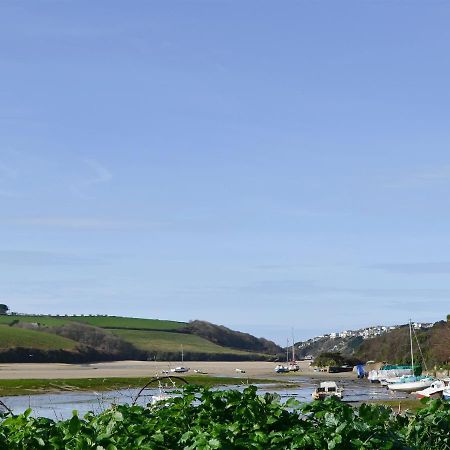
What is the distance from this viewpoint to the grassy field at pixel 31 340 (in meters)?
163

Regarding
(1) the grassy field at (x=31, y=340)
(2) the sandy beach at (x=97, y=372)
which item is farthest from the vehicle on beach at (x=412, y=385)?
(1) the grassy field at (x=31, y=340)

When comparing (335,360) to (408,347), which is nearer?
(408,347)

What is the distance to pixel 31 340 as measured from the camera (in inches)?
6575

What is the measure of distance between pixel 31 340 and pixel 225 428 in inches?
6399

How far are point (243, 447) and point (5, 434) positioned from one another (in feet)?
9.74

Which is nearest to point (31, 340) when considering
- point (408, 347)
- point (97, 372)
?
point (97, 372)

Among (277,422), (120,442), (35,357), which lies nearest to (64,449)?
(120,442)

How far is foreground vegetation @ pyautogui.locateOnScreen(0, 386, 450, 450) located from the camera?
9.83 meters

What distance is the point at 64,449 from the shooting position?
1008 cm

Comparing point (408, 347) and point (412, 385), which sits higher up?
point (408, 347)

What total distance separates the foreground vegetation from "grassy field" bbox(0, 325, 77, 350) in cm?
15323

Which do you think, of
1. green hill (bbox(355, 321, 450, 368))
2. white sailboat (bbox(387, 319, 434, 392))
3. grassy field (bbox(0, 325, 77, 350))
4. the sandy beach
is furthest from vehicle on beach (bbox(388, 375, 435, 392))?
grassy field (bbox(0, 325, 77, 350))

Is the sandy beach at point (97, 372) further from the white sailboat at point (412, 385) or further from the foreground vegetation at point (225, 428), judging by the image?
the foreground vegetation at point (225, 428)

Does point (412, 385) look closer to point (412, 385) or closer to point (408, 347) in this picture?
point (412, 385)
